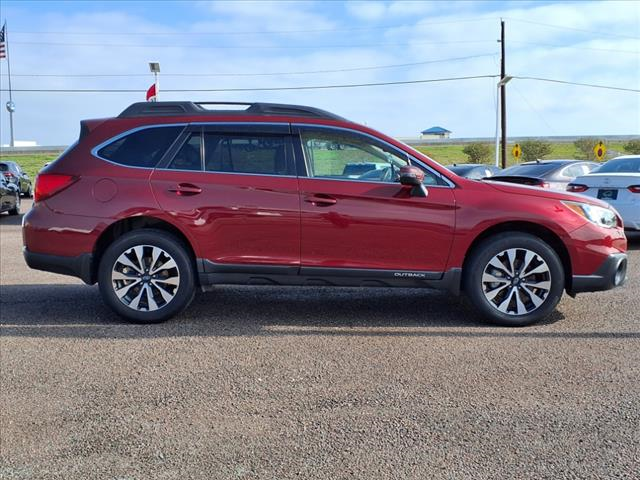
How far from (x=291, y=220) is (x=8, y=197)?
1300cm

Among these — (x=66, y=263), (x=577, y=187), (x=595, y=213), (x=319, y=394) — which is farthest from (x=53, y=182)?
(x=577, y=187)

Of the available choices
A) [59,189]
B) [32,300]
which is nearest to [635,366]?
[59,189]

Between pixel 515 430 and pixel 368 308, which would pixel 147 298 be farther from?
pixel 515 430

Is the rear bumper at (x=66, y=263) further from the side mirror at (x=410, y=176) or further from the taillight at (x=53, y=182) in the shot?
the side mirror at (x=410, y=176)

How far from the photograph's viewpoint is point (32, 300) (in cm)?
655

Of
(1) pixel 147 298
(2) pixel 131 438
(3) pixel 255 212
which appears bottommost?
(2) pixel 131 438

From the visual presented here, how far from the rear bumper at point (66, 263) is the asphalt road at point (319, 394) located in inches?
18.1

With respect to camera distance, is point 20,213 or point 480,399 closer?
point 480,399

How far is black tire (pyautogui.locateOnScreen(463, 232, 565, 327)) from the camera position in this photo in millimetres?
5359

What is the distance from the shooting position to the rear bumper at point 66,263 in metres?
5.54

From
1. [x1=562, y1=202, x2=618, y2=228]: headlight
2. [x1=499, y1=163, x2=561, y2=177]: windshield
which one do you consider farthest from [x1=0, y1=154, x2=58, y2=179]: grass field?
[x1=562, y1=202, x2=618, y2=228]: headlight

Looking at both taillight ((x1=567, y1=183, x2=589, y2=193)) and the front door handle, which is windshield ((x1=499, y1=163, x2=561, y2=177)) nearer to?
taillight ((x1=567, y1=183, x2=589, y2=193))

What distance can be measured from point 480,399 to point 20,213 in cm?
1702

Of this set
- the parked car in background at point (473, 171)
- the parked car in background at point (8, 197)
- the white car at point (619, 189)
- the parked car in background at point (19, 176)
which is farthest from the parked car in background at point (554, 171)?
the parked car in background at point (19, 176)
